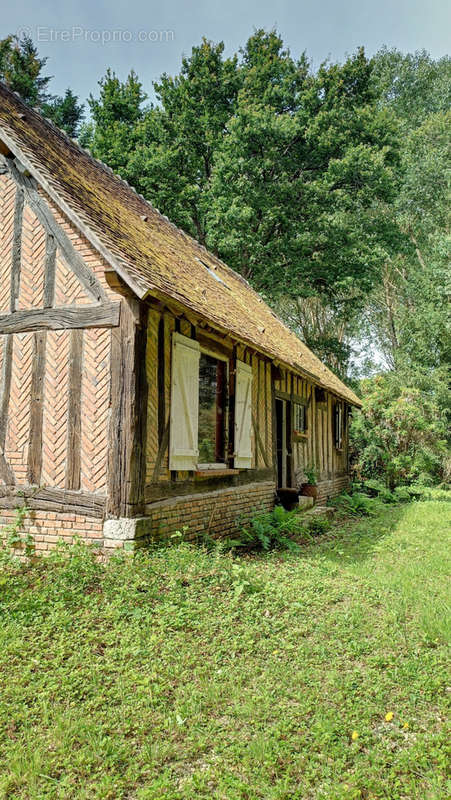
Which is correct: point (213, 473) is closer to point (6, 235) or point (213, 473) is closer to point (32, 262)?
point (32, 262)

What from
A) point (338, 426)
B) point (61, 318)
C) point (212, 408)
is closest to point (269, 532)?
point (212, 408)

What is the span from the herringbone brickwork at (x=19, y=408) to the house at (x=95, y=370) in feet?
0.06

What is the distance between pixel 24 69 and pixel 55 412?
71.7 feet

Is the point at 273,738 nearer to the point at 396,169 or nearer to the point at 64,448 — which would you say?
the point at 64,448

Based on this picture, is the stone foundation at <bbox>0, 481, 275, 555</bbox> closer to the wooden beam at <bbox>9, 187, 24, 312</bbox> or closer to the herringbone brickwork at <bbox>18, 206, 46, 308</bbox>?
the herringbone brickwork at <bbox>18, 206, 46, 308</bbox>

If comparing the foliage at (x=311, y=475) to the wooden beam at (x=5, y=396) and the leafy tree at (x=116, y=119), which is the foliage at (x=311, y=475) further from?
the leafy tree at (x=116, y=119)

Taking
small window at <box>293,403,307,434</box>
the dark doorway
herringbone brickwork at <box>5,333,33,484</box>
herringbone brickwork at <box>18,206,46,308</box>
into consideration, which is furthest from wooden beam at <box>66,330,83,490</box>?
small window at <box>293,403,307,434</box>

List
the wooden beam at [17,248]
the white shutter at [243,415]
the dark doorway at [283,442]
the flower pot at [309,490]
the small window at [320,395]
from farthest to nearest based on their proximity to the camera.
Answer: the small window at [320,395] → the flower pot at [309,490] → the dark doorway at [283,442] → the white shutter at [243,415] → the wooden beam at [17,248]

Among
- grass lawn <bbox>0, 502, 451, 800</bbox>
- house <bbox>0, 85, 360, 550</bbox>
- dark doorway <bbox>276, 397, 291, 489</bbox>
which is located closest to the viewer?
grass lawn <bbox>0, 502, 451, 800</bbox>

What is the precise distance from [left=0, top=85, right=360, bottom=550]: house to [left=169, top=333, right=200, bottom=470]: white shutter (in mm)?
23

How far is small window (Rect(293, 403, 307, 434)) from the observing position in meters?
12.2

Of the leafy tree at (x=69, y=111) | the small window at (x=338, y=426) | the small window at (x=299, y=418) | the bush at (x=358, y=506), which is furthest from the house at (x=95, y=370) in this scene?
the leafy tree at (x=69, y=111)

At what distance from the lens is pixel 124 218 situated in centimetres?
880

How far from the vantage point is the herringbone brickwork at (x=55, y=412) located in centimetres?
641
